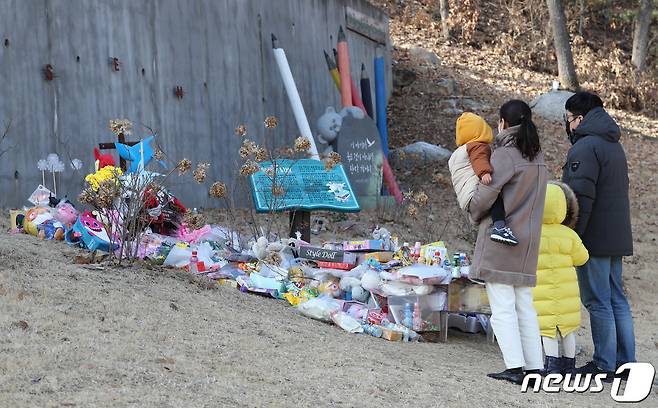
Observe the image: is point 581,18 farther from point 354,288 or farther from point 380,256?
point 354,288

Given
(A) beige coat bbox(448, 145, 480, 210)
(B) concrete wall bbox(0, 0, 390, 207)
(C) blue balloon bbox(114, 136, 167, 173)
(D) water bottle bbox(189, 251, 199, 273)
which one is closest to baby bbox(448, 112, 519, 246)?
(A) beige coat bbox(448, 145, 480, 210)

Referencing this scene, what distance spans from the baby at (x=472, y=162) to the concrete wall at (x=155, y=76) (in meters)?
4.14

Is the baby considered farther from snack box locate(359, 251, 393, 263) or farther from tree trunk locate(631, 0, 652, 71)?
tree trunk locate(631, 0, 652, 71)

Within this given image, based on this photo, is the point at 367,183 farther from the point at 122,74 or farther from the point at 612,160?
the point at 612,160

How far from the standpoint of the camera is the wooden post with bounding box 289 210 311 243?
27.2 ft

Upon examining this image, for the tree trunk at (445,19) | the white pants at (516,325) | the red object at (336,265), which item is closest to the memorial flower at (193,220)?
the red object at (336,265)

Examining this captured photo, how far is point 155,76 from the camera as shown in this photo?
32.3 feet

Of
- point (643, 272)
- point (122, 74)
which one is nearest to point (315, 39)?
point (122, 74)

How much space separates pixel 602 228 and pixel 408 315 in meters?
1.38

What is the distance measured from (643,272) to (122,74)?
606 centimetres

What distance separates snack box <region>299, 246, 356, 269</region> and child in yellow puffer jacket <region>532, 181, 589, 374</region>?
182 cm

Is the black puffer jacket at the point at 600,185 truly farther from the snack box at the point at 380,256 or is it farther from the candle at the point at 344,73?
the candle at the point at 344,73

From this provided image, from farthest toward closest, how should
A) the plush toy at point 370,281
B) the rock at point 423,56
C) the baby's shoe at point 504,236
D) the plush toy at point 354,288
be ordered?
the rock at point 423,56 < the plush toy at point 354,288 < the plush toy at point 370,281 < the baby's shoe at point 504,236

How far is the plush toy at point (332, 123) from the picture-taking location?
12.1m
